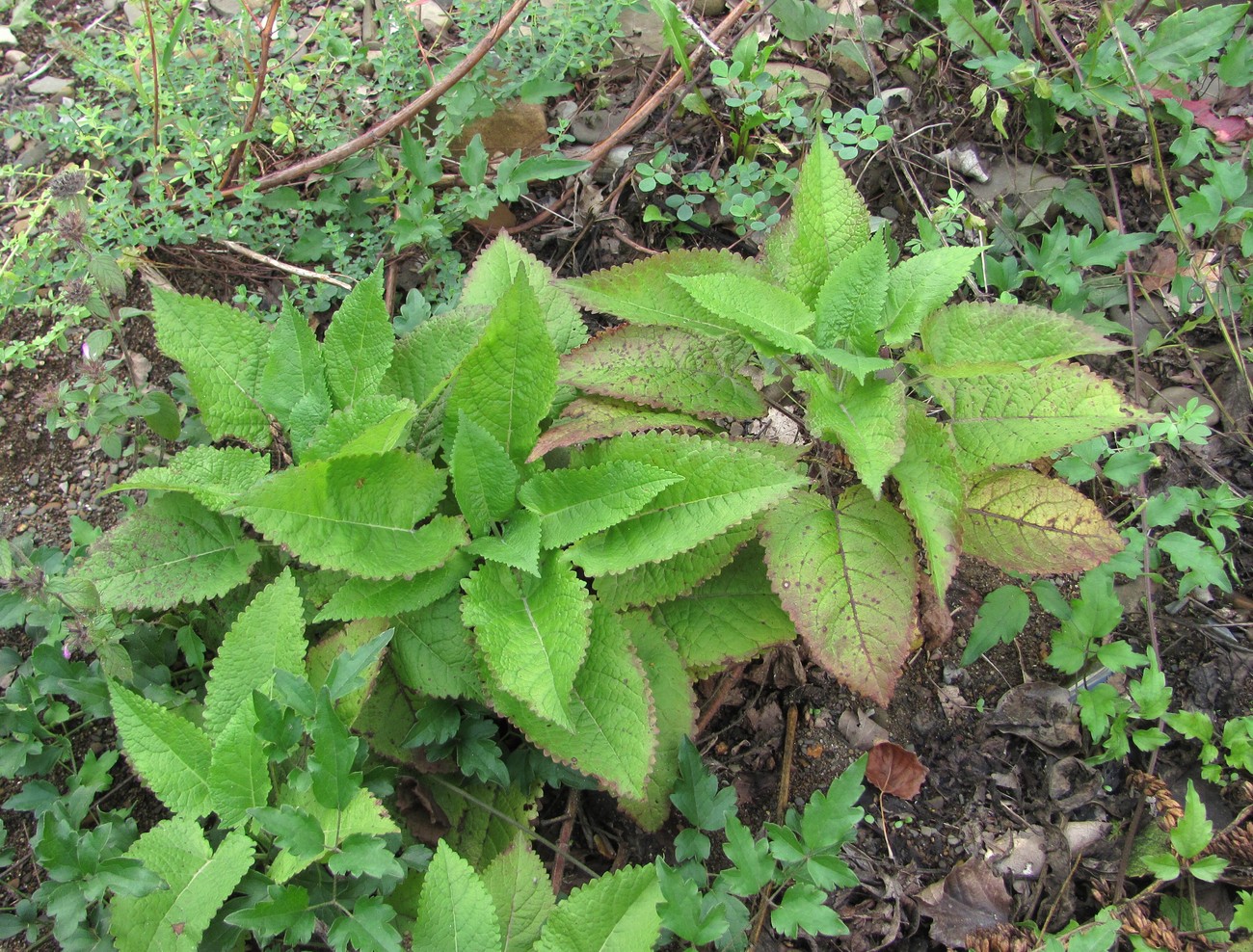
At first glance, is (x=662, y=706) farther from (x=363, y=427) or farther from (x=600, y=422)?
(x=363, y=427)

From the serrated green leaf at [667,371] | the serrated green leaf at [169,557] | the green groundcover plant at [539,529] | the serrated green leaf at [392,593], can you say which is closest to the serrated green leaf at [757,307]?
the green groundcover plant at [539,529]

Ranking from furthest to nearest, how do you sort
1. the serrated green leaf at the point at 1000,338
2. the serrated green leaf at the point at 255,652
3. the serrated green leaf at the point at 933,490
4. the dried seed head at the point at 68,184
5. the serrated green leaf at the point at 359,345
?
the dried seed head at the point at 68,184
the serrated green leaf at the point at 359,345
the serrated green leaf at the point at 255,652
the serrated green leaf at the point at 1000,338
the serrated green leaf at the point at 933,490

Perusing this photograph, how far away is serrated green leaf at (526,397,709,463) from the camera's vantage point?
1.75 meters

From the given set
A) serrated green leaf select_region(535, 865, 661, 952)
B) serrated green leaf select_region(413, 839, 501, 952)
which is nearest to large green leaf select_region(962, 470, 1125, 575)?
serrated green leaf select_region(535, 865, 661, 952)

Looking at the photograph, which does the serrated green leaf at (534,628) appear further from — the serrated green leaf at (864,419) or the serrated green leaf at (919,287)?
the serrated green leaf at (919,287)

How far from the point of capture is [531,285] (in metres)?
2.06

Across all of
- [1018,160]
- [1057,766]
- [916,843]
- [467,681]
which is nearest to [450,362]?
[467,681]

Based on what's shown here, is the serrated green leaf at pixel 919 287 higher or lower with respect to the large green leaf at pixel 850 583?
higher

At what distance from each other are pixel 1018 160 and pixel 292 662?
2.44 meters

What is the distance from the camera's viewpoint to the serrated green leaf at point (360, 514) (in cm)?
163

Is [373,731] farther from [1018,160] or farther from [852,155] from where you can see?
[1018,160]

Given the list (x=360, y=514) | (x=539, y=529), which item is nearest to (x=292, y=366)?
(x=360, y=514)

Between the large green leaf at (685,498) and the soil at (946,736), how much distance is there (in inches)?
22.1

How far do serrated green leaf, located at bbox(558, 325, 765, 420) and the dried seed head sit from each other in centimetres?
141
